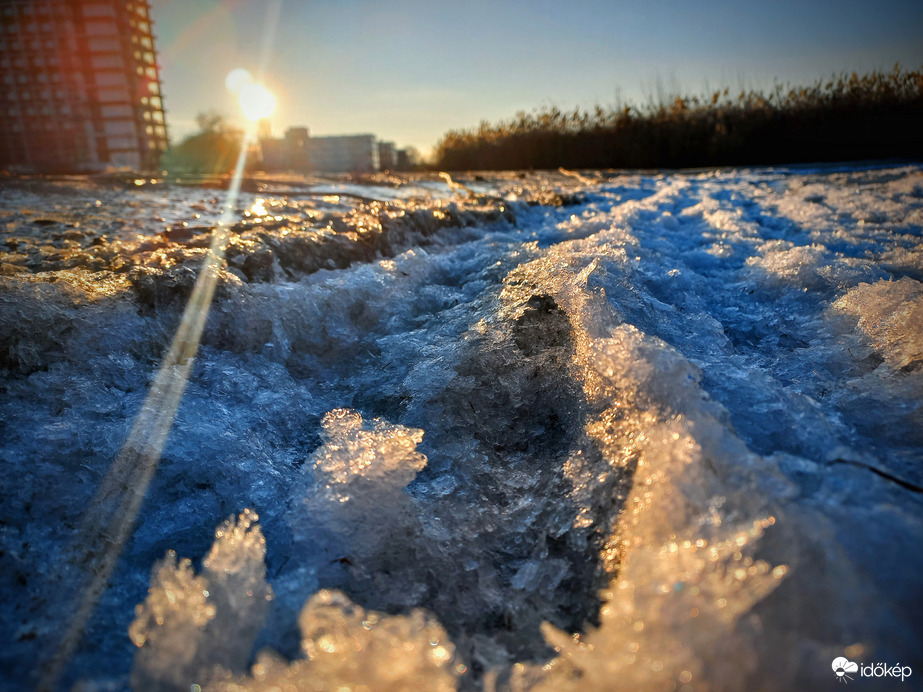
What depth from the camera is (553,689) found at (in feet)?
2.57

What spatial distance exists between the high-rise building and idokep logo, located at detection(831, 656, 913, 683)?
17.5 m

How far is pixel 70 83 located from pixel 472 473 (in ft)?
60.6

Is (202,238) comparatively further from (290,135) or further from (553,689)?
(290,135)

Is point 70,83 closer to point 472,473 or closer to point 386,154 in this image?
point 386,154

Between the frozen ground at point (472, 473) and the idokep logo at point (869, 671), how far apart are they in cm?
1

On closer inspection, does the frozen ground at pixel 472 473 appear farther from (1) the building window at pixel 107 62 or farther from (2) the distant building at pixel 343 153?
(2) the distant building at pixel 343 153

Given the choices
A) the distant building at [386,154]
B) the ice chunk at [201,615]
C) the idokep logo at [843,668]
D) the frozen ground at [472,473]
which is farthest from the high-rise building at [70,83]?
the idokep logo at [843,668]

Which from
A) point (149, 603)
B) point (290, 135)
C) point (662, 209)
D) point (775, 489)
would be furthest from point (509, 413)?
point (290, 135)

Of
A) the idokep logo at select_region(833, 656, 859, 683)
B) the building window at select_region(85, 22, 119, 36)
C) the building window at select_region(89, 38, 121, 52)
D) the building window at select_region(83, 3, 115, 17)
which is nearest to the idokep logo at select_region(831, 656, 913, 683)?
the idokep logo at select_region(833, 656, 859, 683)

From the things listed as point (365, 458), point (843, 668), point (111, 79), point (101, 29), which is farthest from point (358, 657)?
point (101, 29)

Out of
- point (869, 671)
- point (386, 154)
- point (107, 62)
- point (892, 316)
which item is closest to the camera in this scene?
point (869, 671)

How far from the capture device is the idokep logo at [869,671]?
67cm

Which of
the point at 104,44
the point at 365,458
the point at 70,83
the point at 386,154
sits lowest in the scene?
the point at 365,458

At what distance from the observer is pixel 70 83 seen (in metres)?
13.7
